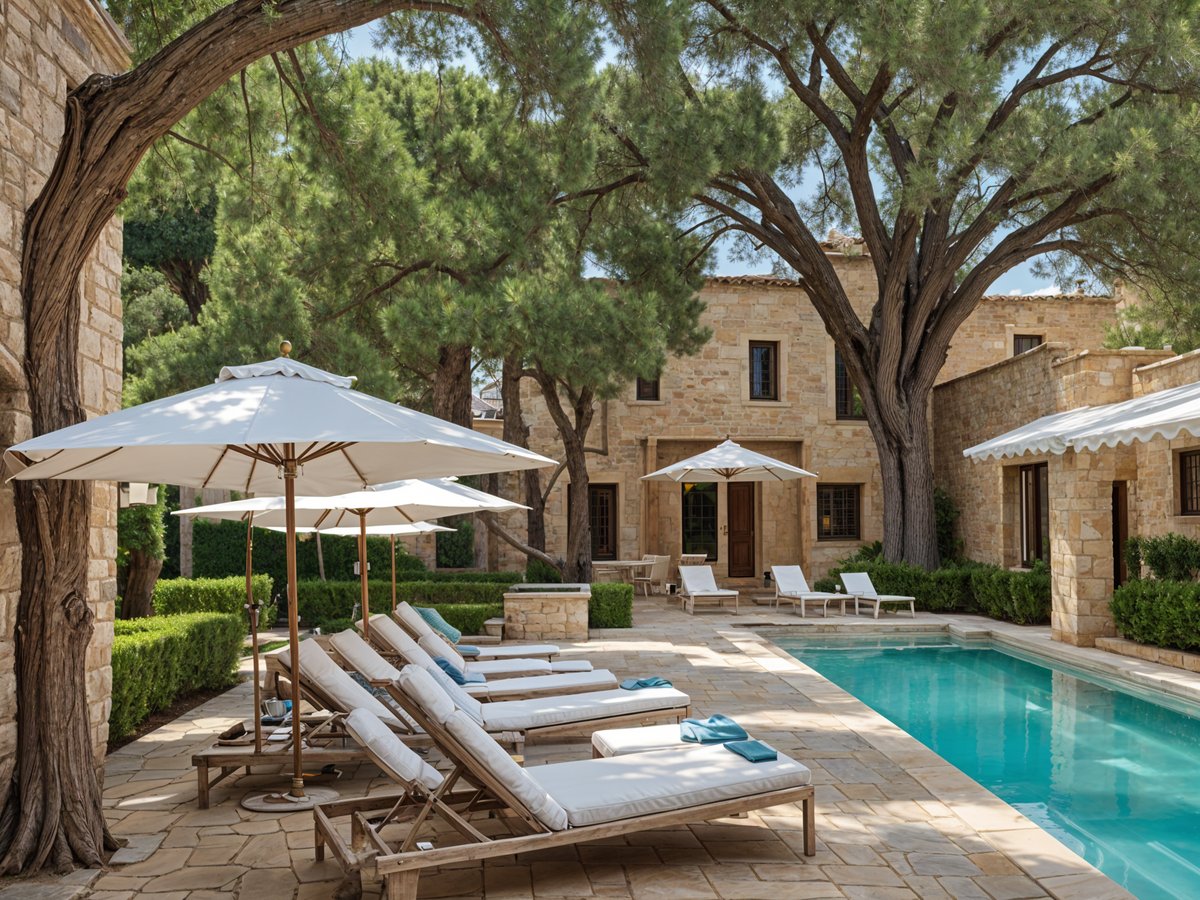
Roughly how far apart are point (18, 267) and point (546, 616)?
26.3 ft

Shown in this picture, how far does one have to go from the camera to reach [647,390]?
19250mm

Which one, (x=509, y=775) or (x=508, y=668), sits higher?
(x=509, y=775)

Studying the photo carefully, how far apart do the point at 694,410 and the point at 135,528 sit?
38.3 ft

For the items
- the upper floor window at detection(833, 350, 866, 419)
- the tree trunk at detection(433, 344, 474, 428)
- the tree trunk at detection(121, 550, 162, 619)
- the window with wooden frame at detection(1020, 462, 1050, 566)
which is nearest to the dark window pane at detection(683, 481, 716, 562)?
the upper floor window at detection(833, 350, 866, 419)

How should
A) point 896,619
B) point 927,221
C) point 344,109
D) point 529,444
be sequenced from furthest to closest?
1. point 529,444
2. point 927,221
3. point 896,619
4. point 344,109

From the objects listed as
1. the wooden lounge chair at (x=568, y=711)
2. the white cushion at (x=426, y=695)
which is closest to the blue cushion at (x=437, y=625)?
the wooden lounge chair at (x=568, y=711)

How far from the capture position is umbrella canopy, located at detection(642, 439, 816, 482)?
49.5ft

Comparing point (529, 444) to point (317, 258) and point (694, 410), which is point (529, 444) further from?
point (317, 258)

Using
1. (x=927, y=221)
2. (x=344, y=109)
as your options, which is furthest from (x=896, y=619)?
(x=344, y=109)

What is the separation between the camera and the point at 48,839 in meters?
4.13

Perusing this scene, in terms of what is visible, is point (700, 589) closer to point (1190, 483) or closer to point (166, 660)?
point (1190, 483)

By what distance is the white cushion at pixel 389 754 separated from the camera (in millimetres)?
3977

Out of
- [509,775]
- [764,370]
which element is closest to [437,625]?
[509,775]

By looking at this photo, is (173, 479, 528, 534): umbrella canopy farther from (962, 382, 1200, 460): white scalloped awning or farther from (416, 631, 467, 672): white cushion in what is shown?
(962, 382, 1200, 460): white scalloped awning
